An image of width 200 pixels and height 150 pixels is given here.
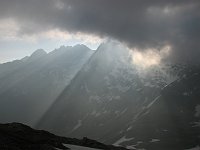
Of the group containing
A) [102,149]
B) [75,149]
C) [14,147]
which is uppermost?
[102,149]

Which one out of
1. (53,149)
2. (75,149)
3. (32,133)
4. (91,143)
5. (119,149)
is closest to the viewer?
(53,149)

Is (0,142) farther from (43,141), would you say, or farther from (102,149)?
(102,149)

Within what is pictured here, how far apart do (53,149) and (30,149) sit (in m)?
4.24

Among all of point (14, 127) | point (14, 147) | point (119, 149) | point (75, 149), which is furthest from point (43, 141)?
point (119, 149)

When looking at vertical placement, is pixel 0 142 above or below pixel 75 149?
below

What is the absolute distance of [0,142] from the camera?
196ft

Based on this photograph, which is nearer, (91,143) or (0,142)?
(0,142)

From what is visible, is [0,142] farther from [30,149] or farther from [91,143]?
[91,143]

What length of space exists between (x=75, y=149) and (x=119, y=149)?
1252 inches

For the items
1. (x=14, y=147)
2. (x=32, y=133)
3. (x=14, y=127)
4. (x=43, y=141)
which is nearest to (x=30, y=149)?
(x=14, y=147)

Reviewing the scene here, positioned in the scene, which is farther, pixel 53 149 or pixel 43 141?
pixel 43 141

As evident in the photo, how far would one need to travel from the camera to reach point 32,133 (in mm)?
85000

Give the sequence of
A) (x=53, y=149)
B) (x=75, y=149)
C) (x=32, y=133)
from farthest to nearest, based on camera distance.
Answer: (x=32, y=133) → (x=75, y=149) → (x=53, y=149)

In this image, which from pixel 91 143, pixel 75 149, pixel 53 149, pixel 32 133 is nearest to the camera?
pixel 53 149
